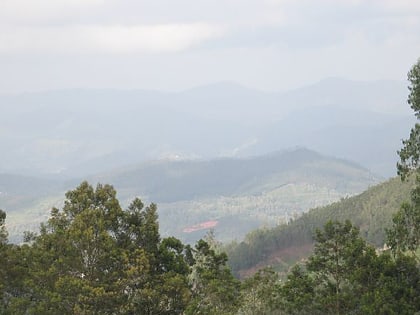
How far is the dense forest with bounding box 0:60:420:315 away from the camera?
100 feet

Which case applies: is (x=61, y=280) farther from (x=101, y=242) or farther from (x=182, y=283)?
(x=182, y=283)

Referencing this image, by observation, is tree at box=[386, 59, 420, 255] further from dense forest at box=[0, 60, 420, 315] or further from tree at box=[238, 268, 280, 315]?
tree at box=[238, 268, 280, 315]

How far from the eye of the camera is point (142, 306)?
3197 cm

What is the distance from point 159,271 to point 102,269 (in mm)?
3750

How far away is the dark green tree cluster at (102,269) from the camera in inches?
1210

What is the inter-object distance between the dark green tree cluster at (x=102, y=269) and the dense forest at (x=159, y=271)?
6cm

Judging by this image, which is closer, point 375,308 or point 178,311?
point 375,308

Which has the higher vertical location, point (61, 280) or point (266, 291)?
point (61, 280)

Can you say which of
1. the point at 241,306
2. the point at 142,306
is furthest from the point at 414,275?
the point at 142,306

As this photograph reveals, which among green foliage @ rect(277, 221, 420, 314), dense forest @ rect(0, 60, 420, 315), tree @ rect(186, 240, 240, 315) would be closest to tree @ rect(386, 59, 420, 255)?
dense forest @ rect(0, 60, 420, 315)

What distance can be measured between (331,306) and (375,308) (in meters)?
3.56

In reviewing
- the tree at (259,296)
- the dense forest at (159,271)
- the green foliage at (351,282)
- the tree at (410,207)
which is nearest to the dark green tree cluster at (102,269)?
the dense forest at (159,271)

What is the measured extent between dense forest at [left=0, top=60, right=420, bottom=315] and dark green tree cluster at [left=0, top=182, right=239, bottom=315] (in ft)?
0.20

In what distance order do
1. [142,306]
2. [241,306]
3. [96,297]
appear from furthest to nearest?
[241,306] → [142,306] → [96,297]
